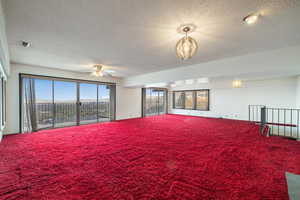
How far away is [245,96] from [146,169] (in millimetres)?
7226

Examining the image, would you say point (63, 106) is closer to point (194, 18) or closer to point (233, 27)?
point (194, 18)

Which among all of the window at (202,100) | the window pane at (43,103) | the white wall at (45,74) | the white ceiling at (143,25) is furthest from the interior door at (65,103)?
the window at (202,100)

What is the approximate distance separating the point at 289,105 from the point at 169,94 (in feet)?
21.5

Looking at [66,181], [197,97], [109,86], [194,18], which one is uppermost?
[194,18]

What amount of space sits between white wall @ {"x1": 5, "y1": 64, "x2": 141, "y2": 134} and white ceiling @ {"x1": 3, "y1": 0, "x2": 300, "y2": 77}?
1.65m

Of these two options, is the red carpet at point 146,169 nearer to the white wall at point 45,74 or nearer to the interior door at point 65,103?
the white wall at point 45,74

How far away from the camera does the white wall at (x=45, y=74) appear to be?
14.4 feet

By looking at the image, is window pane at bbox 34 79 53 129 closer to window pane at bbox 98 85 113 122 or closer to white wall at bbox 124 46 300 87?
window pane at bbox 98 85 113 122

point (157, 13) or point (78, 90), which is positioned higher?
point (157, 13)

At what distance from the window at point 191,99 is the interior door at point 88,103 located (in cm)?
599

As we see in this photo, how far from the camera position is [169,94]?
10.2 meters

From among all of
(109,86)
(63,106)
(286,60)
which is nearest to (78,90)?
(63,106)

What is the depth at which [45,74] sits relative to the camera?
16.4ft

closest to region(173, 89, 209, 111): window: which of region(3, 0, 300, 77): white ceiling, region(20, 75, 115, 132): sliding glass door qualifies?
region(20, 75, 115, 132): sliding glass door
